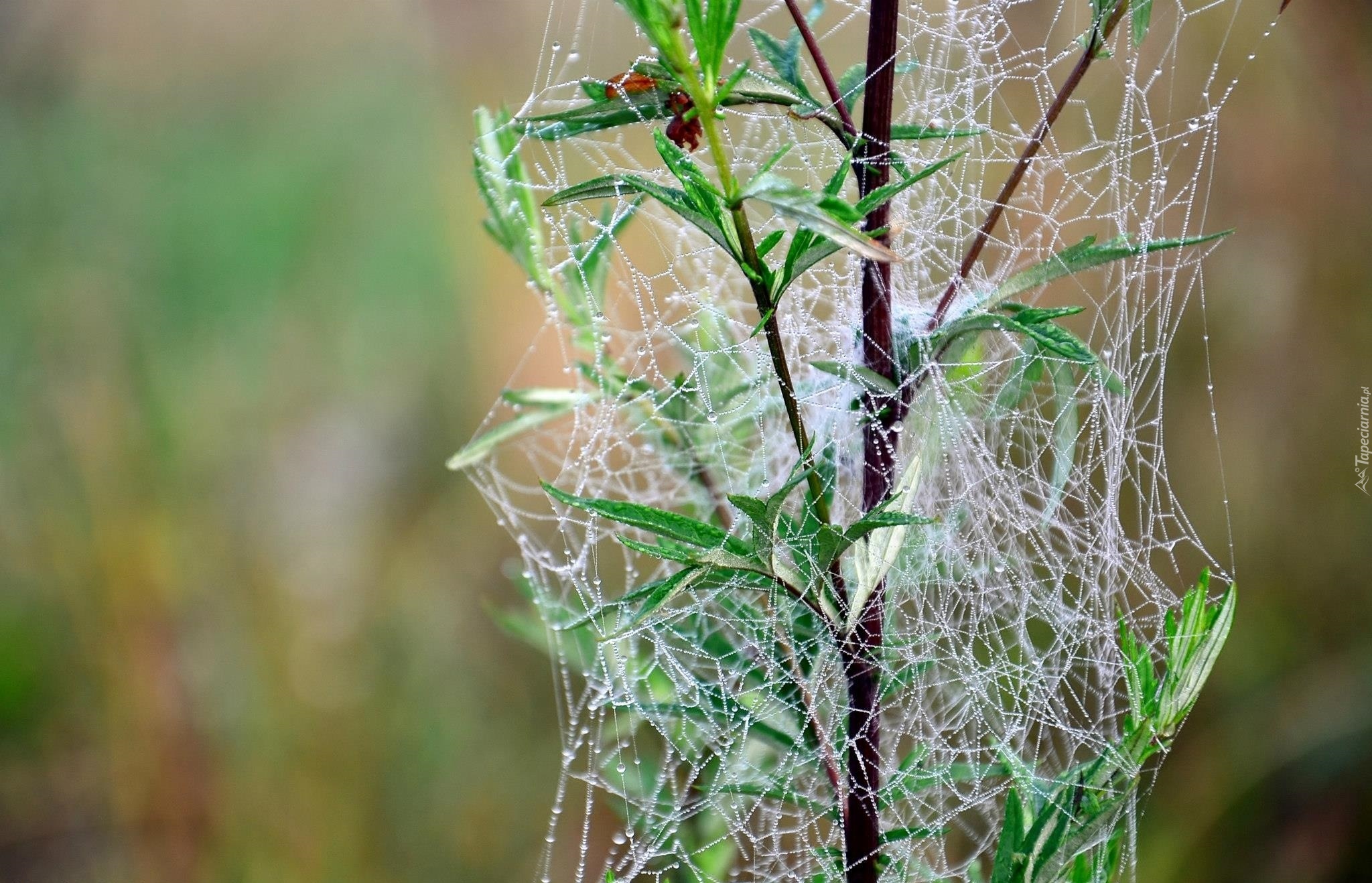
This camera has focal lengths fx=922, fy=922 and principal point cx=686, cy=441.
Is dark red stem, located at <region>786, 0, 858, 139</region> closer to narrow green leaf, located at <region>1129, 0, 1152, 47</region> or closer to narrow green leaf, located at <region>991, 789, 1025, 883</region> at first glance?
narrow green leaf, located at <region>1129, 0, 1152, 47</region>

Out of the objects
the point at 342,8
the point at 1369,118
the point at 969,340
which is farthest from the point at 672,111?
the point at 342,8

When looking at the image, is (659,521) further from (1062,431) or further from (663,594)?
(1062,431)

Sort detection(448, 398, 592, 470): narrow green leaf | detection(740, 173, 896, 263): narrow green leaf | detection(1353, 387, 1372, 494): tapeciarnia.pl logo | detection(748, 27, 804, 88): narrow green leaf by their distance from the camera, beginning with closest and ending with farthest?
detection(740, 173, 896, 263): narrow green leaf, detection(748, 27, 804, 88): narrow green leaf, detection(448, 398, 592, 470): narrow green leaf, detection(1353, 387, 1372, 494): tapeciarnia.pl logo

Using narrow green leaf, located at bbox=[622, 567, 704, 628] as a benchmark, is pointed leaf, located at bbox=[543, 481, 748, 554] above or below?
above

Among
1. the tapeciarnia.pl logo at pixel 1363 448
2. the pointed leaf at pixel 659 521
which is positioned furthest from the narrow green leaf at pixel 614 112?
the tapeciarnia.pl logo at pixel 1363 448

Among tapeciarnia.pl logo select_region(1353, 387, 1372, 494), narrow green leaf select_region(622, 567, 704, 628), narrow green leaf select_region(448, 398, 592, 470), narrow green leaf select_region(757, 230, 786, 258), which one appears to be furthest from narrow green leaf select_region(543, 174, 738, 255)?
tapeciarnia.pl logo select_region(1353, 387, 1372, 494)

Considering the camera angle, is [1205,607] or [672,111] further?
[1205,607]

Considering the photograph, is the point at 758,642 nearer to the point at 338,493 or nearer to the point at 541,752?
the point at 541,752
